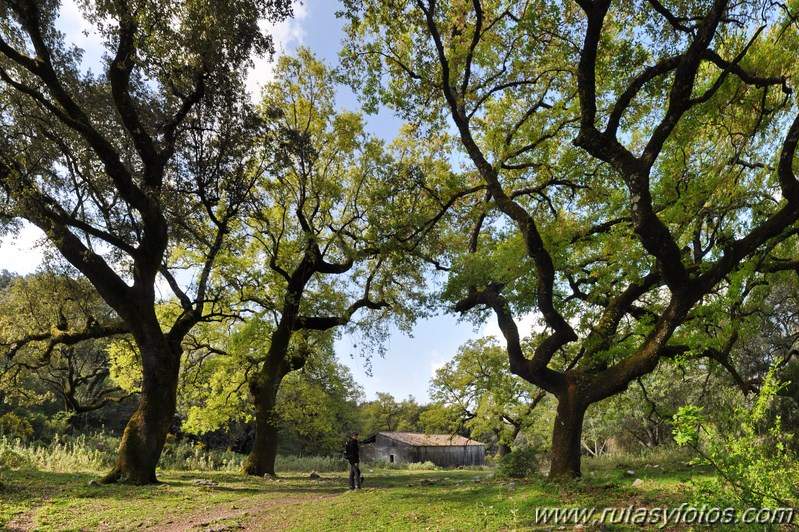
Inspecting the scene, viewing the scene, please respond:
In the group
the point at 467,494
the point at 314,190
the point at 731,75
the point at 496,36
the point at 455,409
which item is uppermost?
the point at 496,36

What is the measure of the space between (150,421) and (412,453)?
37.4m

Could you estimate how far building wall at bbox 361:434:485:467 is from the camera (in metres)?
45.0

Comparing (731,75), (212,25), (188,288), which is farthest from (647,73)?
(188,288)

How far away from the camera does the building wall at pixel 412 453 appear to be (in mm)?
45000

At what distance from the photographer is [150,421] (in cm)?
1154

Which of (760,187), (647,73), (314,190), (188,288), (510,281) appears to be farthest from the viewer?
(314,190)

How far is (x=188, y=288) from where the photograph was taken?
13922mm

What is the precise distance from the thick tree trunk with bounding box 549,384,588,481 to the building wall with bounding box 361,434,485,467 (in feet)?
124

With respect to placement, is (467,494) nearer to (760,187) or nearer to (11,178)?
(760,187)

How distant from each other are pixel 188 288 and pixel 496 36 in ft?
37.9

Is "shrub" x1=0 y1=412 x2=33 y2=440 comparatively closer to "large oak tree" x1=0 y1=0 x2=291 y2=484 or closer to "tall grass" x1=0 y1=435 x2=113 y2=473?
"tall grass" x1=0 y1=435 x2=113 y2=473

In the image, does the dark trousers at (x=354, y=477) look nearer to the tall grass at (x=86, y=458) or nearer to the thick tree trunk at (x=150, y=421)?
the thick tree trunk at (x=150, y=421)

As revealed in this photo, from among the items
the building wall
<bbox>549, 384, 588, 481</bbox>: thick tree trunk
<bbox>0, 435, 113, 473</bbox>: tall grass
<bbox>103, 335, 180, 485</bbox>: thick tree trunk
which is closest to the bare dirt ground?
<bbox>103, 335, 180, 485</bbox>: thick tree trunk

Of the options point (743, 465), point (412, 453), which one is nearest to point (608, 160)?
point (743, 465)
